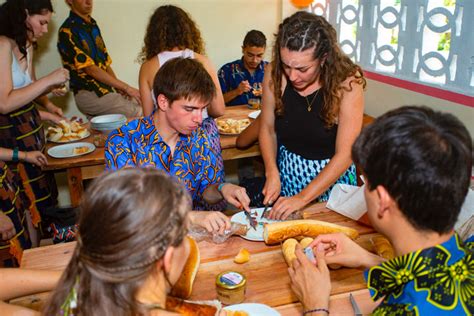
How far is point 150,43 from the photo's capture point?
324 cm

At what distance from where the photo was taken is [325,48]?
81.1 inches

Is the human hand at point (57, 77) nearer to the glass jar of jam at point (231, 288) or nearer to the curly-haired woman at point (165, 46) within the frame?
the curly-haired woman at point (165, 46)

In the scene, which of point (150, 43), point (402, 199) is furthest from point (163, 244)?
point (150, 43)

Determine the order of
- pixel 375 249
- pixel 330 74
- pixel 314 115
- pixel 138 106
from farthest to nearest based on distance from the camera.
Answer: pixel 138 106, pixel 314 115, pixel 330 74, pixel 375 249

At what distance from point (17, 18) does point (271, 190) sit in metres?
2.10

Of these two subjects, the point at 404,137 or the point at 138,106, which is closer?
the point at 404,137

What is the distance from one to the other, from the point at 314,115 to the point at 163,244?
148 cm

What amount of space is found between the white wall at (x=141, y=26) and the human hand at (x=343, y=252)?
4184 mm

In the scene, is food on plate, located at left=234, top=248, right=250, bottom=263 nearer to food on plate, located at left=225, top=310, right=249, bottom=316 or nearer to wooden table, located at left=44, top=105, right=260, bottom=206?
food on plate, located at left=225, top=310, right=249, bottom=316

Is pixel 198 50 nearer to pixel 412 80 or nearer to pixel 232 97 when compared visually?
pixel 232 97

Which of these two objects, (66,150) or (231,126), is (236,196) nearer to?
(231,126)

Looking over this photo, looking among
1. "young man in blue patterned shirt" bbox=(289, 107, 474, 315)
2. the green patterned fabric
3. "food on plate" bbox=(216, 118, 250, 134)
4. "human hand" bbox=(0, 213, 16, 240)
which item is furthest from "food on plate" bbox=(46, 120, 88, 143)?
the green patterned fabric

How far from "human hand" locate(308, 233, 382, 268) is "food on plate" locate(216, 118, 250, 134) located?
1.87 m

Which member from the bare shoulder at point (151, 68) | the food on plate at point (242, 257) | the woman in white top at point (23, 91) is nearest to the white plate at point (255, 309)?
the food on plate at point (242, 257)
